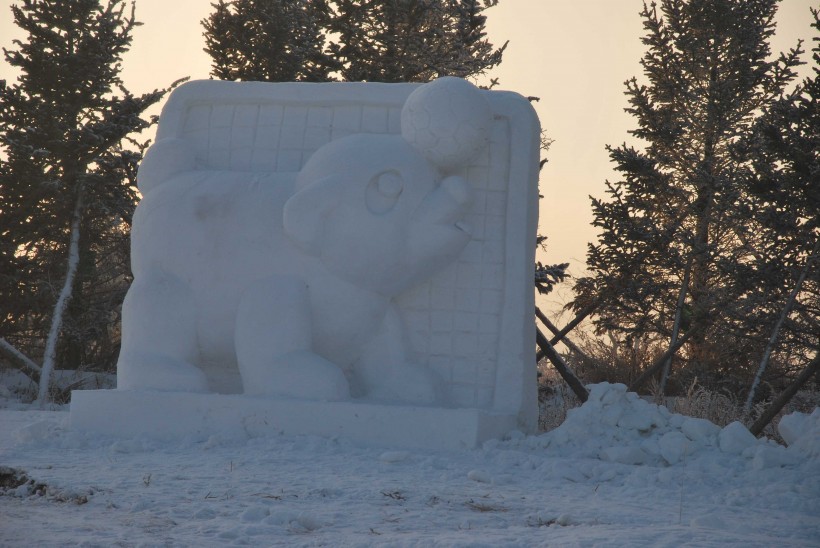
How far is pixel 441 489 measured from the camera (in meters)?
3.80

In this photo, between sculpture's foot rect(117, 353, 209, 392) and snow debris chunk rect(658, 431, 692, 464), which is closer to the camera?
snow debris chunk rect(658, 431, 692, 464)

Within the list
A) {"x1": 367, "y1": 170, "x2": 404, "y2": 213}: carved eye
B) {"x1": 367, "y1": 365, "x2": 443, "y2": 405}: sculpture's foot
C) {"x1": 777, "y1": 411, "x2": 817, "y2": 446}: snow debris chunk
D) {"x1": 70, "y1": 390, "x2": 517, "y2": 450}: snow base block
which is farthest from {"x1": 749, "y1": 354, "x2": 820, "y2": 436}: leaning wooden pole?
{"x1": 367, "y1": 170, "x2": 404, "y2": 213}: carved eye

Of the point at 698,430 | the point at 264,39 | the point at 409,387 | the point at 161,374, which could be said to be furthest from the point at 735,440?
the point at 264,39

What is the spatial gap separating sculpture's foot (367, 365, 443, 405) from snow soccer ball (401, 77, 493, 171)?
1.20 metres

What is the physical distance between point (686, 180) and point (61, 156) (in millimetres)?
7246

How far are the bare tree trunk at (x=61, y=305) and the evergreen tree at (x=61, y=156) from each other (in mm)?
30

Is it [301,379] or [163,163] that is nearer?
[301,379]

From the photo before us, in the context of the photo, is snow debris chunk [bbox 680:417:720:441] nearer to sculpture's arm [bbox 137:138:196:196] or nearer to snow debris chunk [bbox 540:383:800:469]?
snow debris chunk [bbox 540:383:800:469]

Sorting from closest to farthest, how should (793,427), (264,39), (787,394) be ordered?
1. (793,427)
2. (787,394)
3. (264,39)

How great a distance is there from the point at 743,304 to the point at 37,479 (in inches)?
275

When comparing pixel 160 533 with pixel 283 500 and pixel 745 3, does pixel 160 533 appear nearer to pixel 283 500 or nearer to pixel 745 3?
pixel 283 500

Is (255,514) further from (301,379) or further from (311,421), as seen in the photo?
(301,379)

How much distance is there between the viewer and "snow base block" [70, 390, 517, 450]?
16.1ft

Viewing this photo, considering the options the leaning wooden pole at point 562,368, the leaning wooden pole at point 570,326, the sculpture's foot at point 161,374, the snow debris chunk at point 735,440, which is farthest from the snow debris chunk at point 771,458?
the leaning wooden pole at point 570,326
